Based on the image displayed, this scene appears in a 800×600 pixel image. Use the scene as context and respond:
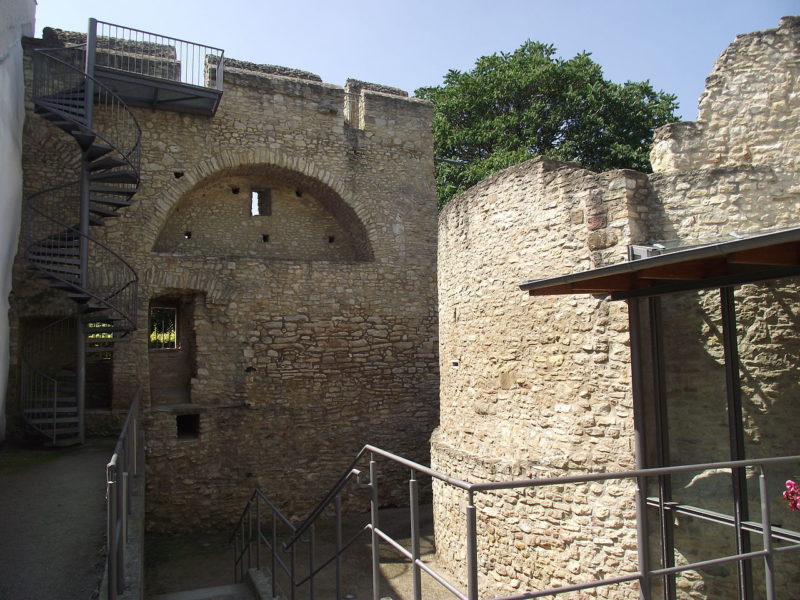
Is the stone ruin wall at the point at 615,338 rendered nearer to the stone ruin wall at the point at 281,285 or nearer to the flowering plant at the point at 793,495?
the flowering plant at the point at 793,495

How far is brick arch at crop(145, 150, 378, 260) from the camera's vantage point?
10.8 metres

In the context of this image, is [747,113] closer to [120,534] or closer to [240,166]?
[120,534]

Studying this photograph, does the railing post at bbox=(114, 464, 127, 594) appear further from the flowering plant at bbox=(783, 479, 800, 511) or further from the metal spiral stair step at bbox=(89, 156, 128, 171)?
the metal spiral stair step at bbox=(89, 156, 128, 171)

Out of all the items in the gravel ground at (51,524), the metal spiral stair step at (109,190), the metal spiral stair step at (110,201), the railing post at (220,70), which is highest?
the railing post at (220,70)

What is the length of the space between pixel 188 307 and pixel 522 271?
6554 mm

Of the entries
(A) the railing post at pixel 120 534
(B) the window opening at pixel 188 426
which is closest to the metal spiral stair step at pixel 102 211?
(B) the window opening at pixel 188 426

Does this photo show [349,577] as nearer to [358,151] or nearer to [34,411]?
[34,411]

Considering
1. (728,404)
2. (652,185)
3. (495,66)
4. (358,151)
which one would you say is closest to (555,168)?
(652,185)

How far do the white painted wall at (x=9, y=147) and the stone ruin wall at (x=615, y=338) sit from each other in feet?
20.9

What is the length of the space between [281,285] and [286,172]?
2253 millimetres

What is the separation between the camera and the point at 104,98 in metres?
10.3

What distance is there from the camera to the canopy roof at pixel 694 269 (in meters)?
3.75

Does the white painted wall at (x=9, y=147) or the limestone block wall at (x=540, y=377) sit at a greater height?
the white painted wall at (x=9, y=147)

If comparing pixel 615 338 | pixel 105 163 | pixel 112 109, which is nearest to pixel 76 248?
pixel 105 163
